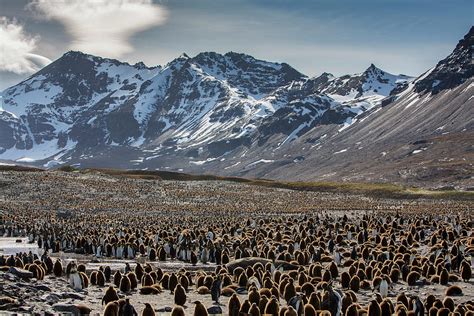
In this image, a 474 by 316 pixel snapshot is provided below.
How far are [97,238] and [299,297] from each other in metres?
22.4

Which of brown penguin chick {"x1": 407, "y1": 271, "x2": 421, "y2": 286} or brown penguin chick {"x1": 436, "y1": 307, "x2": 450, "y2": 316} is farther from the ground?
brown penguin chick {"x1": 436, "y1": 307, "x2": 450, "y2": 316}

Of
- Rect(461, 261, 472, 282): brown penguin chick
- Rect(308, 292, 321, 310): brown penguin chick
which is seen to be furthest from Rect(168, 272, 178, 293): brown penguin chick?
Rect(461, 261, 472, 282): brown penguin chick

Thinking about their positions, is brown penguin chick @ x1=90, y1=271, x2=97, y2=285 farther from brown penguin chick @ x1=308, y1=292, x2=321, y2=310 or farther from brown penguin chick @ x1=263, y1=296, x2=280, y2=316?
brown penguin chick @ x1=308, y1=292, x2=321, y2=310

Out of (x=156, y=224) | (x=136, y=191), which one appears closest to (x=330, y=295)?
(x=156, y=224)

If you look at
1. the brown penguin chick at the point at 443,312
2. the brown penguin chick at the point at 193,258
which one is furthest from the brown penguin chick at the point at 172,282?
the brown penguin chick at the point at 193,258

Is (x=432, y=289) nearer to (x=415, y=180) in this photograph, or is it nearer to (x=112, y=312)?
(x=112, y=312)

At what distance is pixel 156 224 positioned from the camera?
4772 centimetres

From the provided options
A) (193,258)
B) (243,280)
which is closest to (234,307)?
(243,280)

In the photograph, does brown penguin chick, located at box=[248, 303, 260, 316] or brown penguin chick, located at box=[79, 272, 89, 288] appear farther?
brown penguin chick, located at box=[79, 272, 89, 288]

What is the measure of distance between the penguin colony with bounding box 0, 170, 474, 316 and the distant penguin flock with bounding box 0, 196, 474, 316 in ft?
0.12

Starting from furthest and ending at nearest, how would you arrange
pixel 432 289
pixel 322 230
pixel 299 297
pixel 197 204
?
pixel 197 204 < pixel 322 230 < pixel 432 289 < pixel 299 297

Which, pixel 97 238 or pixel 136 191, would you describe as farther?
pixel 136 191

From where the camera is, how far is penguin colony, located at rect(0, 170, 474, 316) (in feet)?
51.5

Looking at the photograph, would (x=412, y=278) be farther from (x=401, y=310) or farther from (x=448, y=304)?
(x=401, y=310)
